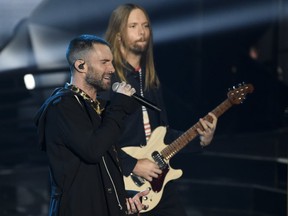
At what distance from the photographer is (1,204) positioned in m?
4.37

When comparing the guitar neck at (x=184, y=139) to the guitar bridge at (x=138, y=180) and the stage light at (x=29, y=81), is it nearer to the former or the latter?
the guitar bridge at (x=138, y=180)

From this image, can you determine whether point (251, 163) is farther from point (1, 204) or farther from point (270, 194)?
point (1, 204)

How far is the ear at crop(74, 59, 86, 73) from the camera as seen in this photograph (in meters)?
2.50

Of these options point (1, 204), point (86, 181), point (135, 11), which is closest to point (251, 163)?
point (1, 204)

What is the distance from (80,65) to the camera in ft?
8.21

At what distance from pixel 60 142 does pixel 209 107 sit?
252 cm

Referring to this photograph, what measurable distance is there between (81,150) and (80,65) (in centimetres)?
31

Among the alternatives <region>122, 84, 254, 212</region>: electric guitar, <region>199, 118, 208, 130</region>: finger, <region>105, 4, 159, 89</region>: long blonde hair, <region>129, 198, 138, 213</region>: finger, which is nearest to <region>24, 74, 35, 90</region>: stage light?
<region>105, 4, 159, 89</region>: long blonde hair

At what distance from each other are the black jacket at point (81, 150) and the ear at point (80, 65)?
0.09 metres

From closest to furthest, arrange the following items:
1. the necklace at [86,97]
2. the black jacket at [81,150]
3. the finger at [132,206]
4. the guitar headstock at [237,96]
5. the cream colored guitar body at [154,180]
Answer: the black jacket at [81,150], the necklace at [86,97], the finger at [132,206], the cream colored guitar body at [154,180], the guitar headstock at [237,96]

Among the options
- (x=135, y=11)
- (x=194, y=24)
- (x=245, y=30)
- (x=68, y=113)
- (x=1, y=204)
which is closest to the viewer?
(x=68, y=113)

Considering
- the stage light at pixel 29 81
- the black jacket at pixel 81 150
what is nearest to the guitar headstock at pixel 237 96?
the black jacket at pixel 81 150

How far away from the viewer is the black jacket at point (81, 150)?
2365 millimetres

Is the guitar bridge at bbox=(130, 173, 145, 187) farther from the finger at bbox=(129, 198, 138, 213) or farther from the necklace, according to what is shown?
the necklace
